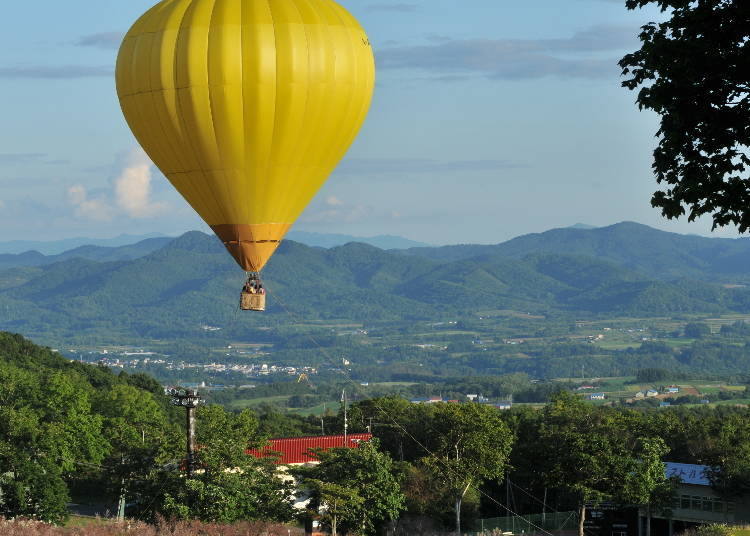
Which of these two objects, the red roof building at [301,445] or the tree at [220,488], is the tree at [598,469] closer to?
the red roof building at [301,445]

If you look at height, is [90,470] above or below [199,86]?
below

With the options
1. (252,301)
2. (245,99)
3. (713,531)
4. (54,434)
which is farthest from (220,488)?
(54,434)

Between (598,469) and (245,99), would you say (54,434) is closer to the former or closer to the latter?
(598,469)

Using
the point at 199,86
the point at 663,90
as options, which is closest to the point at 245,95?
the point at 199,86

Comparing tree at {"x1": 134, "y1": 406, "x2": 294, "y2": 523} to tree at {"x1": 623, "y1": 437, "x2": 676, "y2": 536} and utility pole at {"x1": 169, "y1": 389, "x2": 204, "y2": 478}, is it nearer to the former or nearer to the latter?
utility pole at {"x1": 169, "y1": 389, "x2": 204, "y2": 478}

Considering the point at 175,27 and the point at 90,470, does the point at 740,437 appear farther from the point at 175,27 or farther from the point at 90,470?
the point at 175,27
